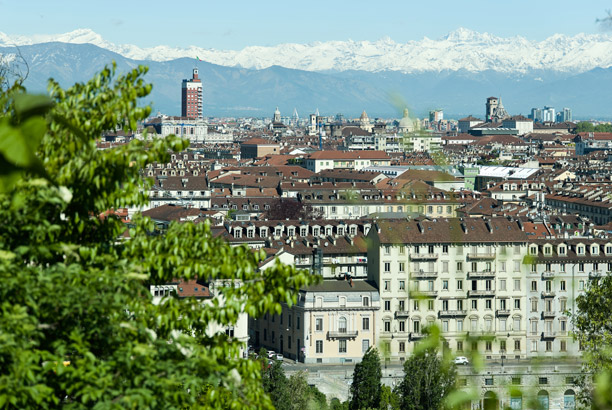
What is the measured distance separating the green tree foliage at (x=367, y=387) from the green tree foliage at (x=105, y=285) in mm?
23187

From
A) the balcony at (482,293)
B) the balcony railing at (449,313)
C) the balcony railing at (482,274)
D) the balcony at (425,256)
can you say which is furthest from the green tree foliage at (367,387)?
the balcony railing at (482,274)

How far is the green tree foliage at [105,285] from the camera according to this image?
13.3 ft

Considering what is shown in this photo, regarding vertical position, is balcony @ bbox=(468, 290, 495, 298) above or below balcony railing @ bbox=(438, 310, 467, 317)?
above

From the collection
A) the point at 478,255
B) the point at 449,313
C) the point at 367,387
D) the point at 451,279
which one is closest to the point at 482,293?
the point at 451,279

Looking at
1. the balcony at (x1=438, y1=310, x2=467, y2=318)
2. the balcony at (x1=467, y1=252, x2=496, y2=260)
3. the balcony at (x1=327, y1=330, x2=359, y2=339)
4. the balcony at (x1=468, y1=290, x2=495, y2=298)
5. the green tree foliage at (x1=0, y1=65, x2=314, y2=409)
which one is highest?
the green tree foliage at (x1=0, y1=65, x2=314, y2=409)

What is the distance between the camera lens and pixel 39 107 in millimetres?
1607

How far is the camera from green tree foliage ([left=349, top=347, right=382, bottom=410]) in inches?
1105

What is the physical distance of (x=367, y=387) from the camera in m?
28.3

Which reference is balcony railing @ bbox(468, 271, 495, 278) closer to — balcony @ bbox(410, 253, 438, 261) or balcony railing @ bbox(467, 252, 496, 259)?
balcony railing @ bbox(467, 252, 496, 259)

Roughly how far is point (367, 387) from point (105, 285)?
2449 centimetres

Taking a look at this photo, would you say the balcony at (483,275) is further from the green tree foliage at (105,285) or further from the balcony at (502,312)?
the green tree foliage at (105,285)

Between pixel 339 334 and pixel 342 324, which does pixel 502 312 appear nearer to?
pixel 342 324

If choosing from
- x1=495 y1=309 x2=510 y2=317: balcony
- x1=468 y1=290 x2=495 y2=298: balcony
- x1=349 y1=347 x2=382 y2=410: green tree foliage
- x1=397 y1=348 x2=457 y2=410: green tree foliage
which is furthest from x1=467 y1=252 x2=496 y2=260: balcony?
x1=397 y1=348 x2=457 y2=410: green tree foliage

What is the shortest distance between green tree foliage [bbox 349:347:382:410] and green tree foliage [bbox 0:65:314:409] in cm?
2319
